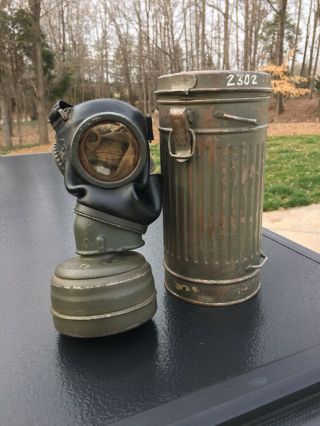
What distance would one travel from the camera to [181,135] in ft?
2.87

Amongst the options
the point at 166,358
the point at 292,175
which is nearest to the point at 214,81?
the point at 166,358

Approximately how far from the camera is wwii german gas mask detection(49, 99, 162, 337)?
815mm

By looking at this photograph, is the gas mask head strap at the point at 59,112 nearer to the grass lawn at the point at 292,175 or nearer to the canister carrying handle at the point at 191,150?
the canister carrying handle at the point at 191,150

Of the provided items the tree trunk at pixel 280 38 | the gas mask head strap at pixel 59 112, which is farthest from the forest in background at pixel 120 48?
the gas mask head strap at pixel 59 112

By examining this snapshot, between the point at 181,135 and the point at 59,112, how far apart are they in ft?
0.84

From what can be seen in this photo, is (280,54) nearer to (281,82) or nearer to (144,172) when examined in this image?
(281,82)

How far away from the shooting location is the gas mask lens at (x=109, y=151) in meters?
0.82

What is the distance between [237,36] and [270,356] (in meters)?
17.3

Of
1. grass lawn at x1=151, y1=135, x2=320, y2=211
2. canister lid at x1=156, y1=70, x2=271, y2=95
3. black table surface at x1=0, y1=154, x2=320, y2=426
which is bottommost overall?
grass lawn at x1=151, y1=135, x2=320, y2=211

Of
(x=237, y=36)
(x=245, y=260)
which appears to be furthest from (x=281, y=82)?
(x=245, y=260)

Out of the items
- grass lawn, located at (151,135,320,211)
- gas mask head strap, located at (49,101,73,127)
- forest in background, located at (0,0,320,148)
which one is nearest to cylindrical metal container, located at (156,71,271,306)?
gas mask head strap, located at (49,101,73,127)

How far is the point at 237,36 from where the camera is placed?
16.3 meters

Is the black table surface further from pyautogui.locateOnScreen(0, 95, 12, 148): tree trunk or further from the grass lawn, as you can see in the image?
pyautogui.locateOnScreen(0, 95, 12, 148): tree trunk

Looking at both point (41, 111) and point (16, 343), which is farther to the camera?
point (41, 111)
